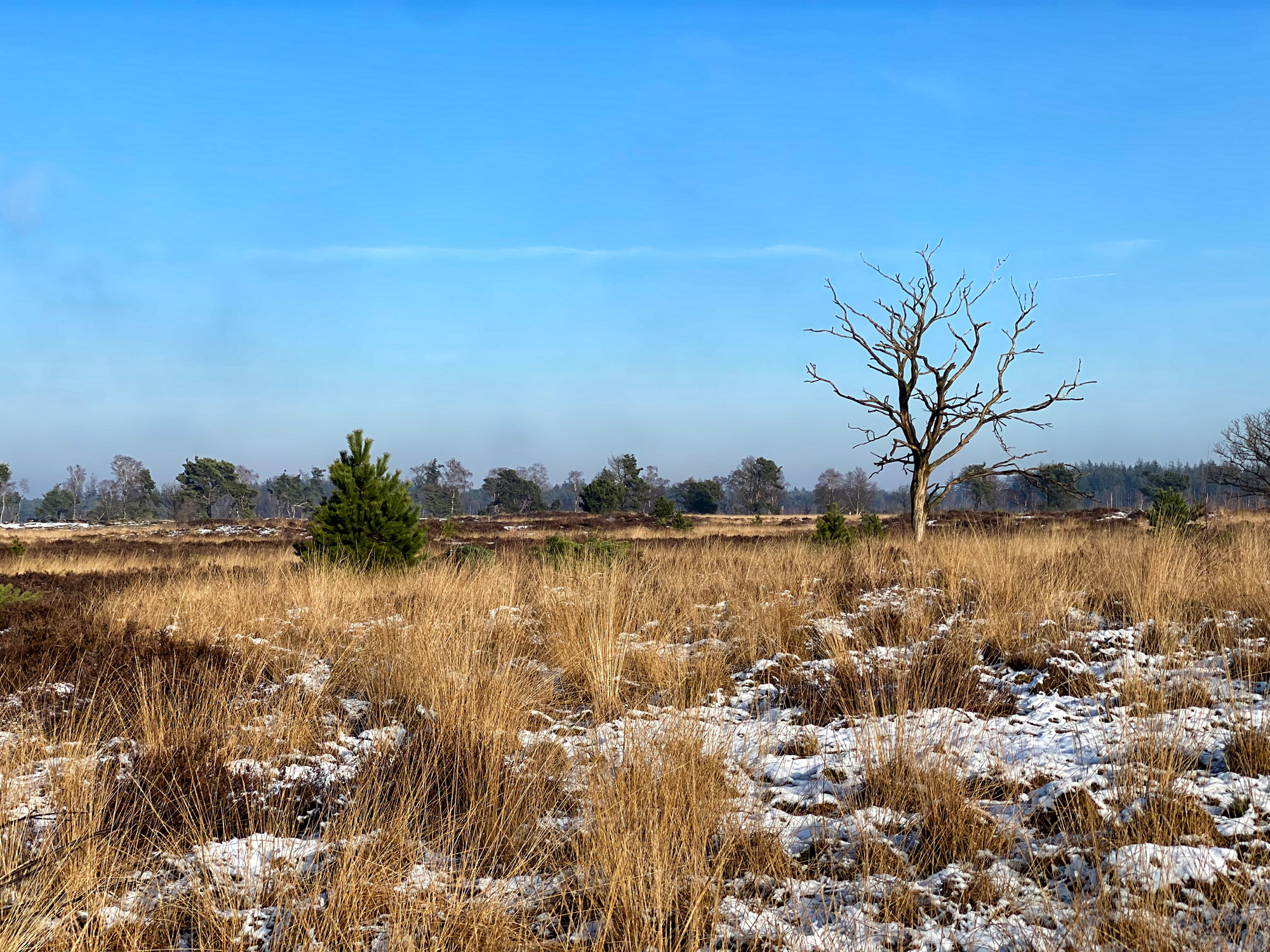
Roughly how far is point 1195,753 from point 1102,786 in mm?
526

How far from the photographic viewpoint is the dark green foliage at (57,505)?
94.2m

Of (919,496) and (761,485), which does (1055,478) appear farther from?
(761,485)

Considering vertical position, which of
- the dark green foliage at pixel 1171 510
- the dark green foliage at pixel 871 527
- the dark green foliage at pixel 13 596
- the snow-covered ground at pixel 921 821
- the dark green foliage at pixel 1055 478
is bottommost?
the snow-covered ground at pixel 921 821

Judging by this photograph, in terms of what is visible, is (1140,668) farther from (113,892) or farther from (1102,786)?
Result: (113,892)

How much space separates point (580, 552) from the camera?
1204 centimetres

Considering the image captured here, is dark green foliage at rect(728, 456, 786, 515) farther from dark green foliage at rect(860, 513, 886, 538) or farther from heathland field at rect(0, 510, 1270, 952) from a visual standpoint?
heathland field at rect(0, 510, 1270, 952)

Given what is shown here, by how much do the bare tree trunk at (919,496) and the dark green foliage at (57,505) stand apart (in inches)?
4275

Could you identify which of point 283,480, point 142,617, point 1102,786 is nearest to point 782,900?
point 1102,786

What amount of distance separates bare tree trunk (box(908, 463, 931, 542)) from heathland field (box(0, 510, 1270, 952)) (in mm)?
4927

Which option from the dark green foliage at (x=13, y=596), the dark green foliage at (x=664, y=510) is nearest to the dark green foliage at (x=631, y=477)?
the dark green foliage at (x=664, y=510)

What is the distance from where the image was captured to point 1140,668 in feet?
15.0

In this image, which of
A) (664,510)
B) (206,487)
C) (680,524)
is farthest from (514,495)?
(680,524)

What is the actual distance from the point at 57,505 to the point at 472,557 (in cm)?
10714

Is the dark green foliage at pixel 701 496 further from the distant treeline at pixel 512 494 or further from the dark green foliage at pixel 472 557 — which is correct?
the dark green foliage at pixel 472 557
